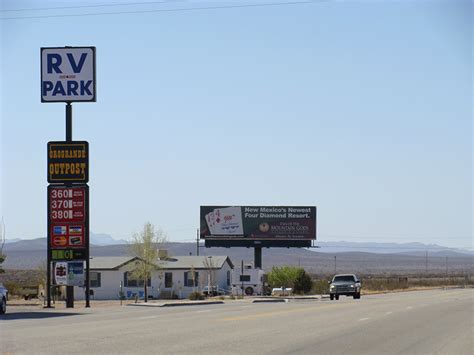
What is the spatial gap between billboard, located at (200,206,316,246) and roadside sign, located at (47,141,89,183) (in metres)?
55.2

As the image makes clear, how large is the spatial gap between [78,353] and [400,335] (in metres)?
8.72

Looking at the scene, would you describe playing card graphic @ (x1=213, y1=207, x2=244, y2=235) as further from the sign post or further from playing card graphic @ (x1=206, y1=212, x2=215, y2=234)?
the sign post

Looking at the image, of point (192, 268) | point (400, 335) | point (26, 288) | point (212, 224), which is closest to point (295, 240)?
point (212, 224)

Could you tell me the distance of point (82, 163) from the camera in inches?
1727

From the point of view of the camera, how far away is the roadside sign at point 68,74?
4544cm

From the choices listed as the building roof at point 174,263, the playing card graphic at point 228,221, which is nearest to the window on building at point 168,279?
the building roof at point 174,263

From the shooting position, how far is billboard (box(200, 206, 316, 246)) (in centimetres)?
9838

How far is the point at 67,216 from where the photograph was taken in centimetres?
4416

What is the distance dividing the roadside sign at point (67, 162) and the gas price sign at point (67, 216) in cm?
42

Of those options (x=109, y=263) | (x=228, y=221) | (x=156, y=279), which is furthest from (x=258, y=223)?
(x=109, y=263)

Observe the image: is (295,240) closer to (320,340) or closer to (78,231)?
(78,231)

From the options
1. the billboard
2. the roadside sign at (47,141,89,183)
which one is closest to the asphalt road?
the roadside sign at (47,141,89,183)

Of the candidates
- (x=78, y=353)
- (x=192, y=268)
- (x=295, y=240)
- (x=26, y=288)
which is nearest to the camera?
(x=78, y=353)

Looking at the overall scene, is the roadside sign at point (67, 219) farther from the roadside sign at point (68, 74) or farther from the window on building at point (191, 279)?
the window on building at point (191, 279)
